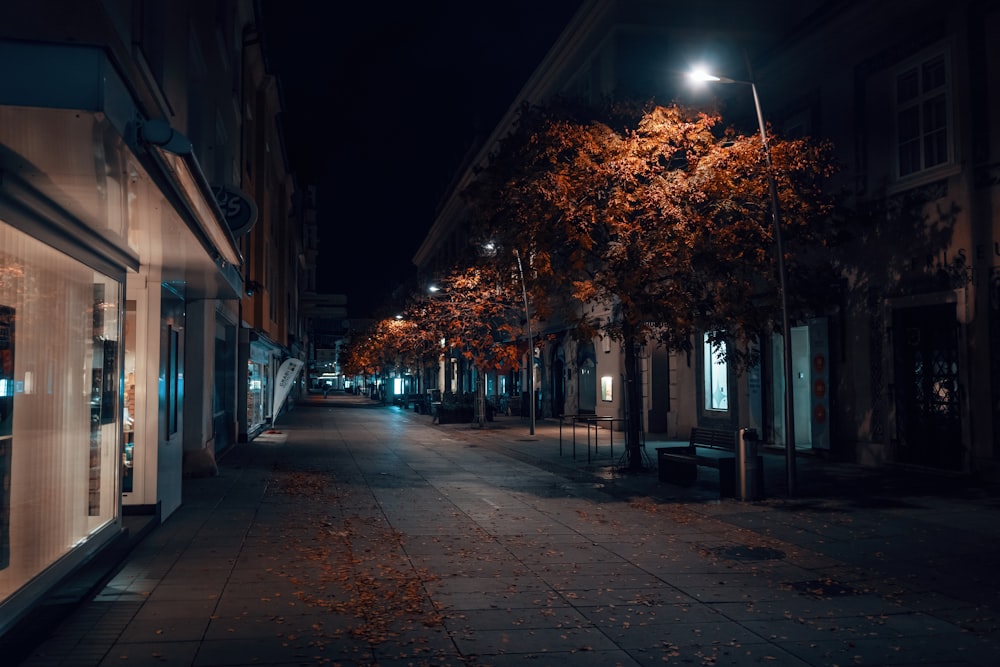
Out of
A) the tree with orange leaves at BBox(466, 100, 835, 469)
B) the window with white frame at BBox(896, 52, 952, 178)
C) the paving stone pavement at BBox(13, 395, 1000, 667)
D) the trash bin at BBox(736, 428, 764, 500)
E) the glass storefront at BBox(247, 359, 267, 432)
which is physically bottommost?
the paving stone pavement at BBox(13, 395, 1000, 667)

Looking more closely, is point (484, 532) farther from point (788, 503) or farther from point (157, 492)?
point (788, 503)

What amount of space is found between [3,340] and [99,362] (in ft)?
7.01

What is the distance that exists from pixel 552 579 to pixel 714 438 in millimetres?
8247

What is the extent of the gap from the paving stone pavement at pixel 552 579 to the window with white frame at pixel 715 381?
9.10 meters

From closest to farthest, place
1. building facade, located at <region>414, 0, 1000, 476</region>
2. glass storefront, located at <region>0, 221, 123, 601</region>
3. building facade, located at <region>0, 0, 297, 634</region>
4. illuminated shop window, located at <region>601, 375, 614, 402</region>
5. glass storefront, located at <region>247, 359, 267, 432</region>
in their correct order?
building facade, located at <region>0, 0, 297, 634</region>
glass storefront, located at <region>0, 221, 123, 601</region>
building facade, located at <region>414, 0, 1000, 476</region>
glass storefront, located at <region>247, 359, 267, 432</region>
illuminated shop window, located at <region>601, 375, 614, 402</region>

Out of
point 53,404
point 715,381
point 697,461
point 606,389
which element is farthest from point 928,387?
point 606,389

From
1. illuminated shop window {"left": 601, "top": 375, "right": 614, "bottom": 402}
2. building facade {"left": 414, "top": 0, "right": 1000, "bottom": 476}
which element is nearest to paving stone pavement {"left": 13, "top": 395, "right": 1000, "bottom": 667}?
building facade {"left": 414, "top": 0, "right": 1000, "bottom": 476}

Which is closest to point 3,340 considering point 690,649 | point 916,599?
point 690,649

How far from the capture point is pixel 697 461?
587 inches

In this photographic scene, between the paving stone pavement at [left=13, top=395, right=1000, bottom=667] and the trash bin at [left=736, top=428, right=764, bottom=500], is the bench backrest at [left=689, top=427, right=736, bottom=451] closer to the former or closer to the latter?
the paving stone pavement at [left=13, top=395, right=1000, bottom=667]

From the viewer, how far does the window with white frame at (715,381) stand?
24.5m

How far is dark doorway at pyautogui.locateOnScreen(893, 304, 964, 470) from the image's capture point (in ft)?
53.2

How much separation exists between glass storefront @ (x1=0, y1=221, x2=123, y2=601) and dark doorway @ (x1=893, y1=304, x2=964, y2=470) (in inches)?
555

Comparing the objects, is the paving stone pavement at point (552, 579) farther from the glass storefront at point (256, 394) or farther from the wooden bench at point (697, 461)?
the glass storefront at point (256, 394)
